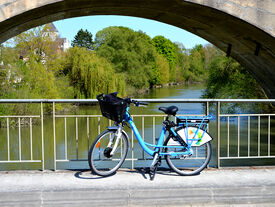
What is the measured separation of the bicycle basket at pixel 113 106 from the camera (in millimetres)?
4281

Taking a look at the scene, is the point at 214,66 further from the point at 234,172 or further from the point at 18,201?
the point at 18,201

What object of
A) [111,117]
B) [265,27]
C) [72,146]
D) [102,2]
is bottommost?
[72,146]

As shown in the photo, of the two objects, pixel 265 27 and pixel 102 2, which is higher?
pixel 102 2

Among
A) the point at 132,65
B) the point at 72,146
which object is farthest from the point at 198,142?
the point at 132,65

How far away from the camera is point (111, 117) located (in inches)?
174

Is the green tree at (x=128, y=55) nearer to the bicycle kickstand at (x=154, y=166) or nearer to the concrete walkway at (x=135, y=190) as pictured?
the bicycle kickstand at (x=154, y=166)

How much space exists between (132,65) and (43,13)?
3588cm

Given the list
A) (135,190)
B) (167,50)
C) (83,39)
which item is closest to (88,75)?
(135,190)

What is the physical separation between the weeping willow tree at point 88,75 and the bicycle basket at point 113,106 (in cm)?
2549

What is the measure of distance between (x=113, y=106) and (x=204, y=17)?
3023 millimetres

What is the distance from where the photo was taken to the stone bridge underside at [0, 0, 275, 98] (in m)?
5.40

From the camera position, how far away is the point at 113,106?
4.28 metres

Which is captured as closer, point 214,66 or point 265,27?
point 265,27

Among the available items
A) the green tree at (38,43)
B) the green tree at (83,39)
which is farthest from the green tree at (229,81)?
the green tree at (83,39)
